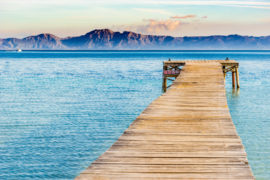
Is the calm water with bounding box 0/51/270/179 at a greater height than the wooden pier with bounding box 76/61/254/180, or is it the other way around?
the wooden pier with bounding box 76/61/254/180

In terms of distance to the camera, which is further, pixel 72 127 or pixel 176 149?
pixel 72 127

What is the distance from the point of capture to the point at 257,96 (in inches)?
1097

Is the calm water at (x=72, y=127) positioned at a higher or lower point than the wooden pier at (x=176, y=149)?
lower

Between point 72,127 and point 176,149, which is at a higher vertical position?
point 176,149

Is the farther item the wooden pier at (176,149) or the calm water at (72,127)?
the calm water at (72,127)

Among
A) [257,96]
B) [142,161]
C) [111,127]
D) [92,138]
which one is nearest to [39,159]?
[92,138]

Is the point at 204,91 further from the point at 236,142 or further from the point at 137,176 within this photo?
the point at 137,176

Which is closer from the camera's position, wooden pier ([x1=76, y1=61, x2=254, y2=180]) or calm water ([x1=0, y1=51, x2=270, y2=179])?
wooden pier ([x1=76, y1=61, x2=254, y2=180])

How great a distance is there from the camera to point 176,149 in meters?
5.80

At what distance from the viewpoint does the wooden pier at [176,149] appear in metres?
4.73

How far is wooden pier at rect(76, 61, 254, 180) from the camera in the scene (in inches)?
186

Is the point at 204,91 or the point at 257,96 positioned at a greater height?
the point at 204,91

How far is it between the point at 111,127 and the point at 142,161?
11.5 metres

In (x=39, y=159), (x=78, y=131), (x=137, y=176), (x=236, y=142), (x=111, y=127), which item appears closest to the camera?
(x=137, y=176)
